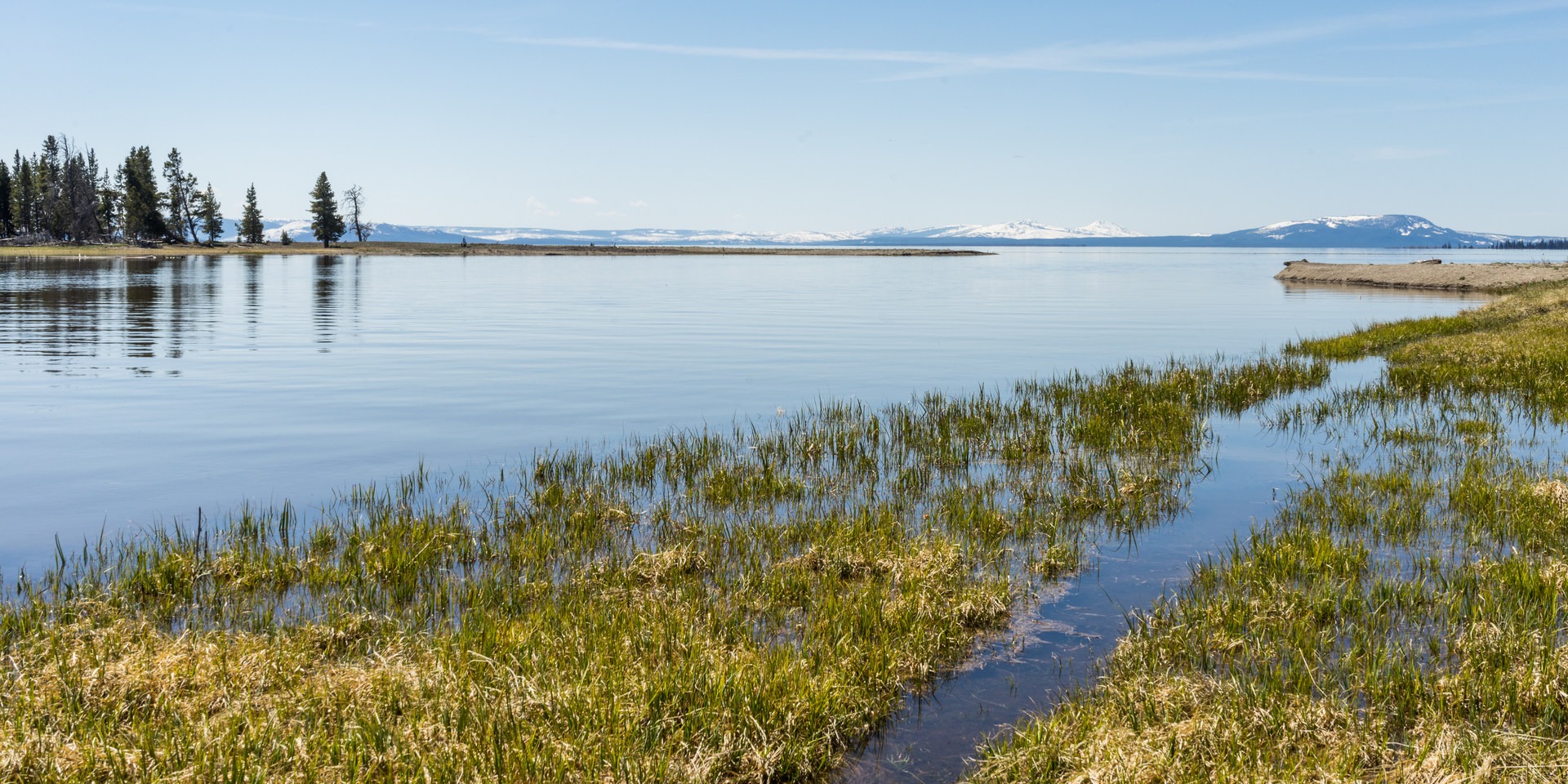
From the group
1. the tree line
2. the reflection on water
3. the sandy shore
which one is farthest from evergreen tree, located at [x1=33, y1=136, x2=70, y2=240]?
the sandy shore

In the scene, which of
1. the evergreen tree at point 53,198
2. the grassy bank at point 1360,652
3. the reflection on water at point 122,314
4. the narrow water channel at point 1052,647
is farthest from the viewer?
the evergreen tree at point 53,198

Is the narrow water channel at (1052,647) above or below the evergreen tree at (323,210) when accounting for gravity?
below

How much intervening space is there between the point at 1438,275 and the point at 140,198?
592 feet

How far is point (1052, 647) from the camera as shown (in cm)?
942

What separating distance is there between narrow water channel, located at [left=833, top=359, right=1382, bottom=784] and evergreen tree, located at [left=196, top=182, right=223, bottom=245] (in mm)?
192919

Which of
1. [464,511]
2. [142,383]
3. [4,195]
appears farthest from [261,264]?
[464,511]

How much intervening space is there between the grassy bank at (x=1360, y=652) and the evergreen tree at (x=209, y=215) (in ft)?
639

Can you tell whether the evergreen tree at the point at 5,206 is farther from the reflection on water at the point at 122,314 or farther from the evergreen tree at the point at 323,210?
the reflection on water at the point at 122,314

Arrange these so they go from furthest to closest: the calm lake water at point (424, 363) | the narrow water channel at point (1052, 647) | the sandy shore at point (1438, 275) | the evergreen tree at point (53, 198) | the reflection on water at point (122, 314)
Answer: the evergreen tree at point (53, 198)
the sandy shore at point (1438, 275)
the reflection on water at point (122, 314)
the calm lake water at point (424, 363)
the narrow water channel at point (1052, 647)

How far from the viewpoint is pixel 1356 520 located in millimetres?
12617

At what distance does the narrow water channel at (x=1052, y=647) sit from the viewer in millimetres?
7426

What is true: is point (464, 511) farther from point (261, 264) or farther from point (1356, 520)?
point (261, 264)

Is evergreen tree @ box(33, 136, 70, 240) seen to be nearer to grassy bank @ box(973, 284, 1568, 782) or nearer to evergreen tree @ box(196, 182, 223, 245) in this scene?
evergreen tree @ box(196, 182, 223, 245)

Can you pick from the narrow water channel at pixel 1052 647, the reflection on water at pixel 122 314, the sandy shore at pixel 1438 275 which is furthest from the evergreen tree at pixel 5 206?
the narrow water channel at pixel 1052 647
